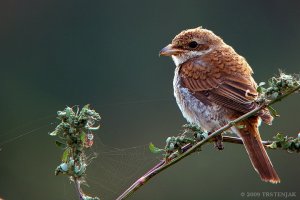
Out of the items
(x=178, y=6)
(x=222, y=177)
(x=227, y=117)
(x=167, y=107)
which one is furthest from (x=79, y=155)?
(x=178, y=6)

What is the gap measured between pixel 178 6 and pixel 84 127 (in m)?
15.7

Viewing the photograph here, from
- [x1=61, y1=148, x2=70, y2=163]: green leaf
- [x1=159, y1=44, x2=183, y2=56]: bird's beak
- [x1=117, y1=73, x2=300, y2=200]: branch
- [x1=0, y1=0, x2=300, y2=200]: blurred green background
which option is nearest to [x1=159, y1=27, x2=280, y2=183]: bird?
[x1=159, y1=44, x2=183, y2=56]: bird's beak

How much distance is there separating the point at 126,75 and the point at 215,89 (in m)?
9.63

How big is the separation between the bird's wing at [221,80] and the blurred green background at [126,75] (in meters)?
5.28

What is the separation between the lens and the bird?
14.0 feet

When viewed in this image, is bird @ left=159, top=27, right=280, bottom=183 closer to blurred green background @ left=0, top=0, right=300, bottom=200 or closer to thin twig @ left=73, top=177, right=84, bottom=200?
thin twig @ left=73, top=177, right=84, bottom=200

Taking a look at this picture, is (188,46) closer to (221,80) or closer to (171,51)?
(171,51)

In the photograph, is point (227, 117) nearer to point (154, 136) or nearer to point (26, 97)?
point (154, 136)

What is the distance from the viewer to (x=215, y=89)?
493 centimetres

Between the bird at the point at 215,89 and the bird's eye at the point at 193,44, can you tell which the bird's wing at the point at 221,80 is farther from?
the bird's eye at the point at 193,44

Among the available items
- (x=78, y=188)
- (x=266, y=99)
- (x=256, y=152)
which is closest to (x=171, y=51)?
(x=256, y=152)

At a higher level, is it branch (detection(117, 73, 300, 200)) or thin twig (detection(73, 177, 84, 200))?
branch (detection(117, 73, 300, 200))

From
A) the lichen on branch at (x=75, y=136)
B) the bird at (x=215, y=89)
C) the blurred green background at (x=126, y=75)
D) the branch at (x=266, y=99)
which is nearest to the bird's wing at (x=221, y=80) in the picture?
the bird at (x=215, y=89)

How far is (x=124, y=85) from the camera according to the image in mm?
13969
